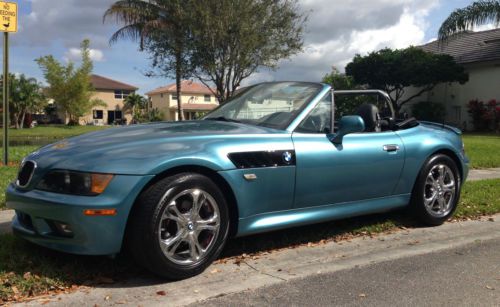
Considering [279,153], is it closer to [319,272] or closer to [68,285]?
[319,272]

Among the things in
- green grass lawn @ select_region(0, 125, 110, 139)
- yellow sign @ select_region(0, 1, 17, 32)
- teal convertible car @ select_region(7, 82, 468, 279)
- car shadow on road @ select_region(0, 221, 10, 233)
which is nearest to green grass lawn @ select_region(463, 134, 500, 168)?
teal convertible car @ select_region(7, 82, 468, 279)

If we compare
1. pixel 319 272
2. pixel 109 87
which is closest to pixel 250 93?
pixel 319 272

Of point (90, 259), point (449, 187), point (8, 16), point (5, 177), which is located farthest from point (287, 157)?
point (8, 16)

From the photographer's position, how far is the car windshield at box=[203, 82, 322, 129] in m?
4.64

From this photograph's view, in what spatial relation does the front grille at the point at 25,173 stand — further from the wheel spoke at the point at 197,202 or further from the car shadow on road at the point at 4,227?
the car shadow on road at the point at 4,227

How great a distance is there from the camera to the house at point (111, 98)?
68938 millimetres

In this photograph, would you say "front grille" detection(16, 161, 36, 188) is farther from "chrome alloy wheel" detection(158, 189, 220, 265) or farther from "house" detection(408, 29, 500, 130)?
"house" detection(408, 29, 500, 130)

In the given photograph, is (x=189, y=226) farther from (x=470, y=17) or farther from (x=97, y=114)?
(x=97, y=114)

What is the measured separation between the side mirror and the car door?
0.08 meters

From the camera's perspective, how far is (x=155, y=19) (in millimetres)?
21203

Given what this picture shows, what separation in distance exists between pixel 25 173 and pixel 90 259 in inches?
33.7

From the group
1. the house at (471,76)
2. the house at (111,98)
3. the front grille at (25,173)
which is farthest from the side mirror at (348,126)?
the house at (111,98)

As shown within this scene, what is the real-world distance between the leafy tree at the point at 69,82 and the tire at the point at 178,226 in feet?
174

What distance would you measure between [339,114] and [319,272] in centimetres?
211
